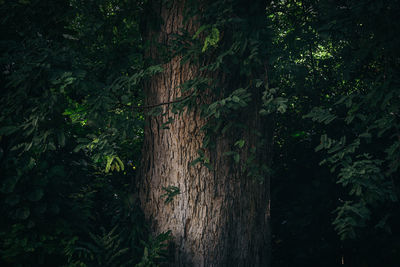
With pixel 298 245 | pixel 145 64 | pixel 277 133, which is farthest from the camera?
pixel 277 133

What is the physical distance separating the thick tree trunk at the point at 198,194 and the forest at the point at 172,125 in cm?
1

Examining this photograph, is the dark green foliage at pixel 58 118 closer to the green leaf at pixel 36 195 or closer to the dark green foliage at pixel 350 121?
the green leaf at pixel 36 195

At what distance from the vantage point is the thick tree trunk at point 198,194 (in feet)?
10.8

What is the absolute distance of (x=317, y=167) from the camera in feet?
14.8

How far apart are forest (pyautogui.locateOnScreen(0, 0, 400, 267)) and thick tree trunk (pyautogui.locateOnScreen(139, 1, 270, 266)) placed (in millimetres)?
14

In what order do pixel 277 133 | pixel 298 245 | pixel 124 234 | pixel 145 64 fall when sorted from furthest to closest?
pixel 277 133, pixel 298 245, pixel 124 234, pixel 145 64

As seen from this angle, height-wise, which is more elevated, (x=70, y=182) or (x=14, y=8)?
(x=14, y=8)

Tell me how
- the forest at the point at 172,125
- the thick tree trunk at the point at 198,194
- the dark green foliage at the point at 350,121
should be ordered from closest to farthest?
the dark green foliage at the point at 350,121 → the forest at the point at 172,125 → the thick tree trunk at the point at 198,194

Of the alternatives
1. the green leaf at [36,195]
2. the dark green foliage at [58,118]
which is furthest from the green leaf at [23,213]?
the green leaf at [36,195]

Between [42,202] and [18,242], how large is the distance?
0.43m

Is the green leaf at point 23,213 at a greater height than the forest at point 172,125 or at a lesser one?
lesser

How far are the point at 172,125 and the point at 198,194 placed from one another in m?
0.76

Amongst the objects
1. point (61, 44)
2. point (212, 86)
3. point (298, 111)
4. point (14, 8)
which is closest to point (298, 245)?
point (298, 111)

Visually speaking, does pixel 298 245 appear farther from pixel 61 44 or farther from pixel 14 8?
pixel 14 8
